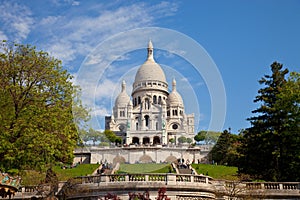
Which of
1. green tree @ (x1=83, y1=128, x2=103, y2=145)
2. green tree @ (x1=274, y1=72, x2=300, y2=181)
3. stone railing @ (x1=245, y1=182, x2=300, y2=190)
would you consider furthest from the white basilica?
stone railing @ (x1=245, y1=182, x2=300, y2=190)

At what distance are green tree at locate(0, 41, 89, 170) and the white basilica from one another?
218 ft

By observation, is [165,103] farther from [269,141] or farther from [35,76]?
[35,76]

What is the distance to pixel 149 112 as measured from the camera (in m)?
101

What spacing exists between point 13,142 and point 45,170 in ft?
7.69

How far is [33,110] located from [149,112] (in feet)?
259

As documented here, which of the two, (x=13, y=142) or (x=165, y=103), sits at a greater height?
(x=165, y=103)

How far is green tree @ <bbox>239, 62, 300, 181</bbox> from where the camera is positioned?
29828mm

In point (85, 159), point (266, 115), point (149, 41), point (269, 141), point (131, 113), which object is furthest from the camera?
point (131, 113)

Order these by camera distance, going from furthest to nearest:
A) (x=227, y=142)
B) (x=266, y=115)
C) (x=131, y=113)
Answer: (x=131, y=113) → (x=227, y=142) → (x=266, y=115)

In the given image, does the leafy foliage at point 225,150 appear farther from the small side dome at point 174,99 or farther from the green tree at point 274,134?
the small side dome at point 174,99

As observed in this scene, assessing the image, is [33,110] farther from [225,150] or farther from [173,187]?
[225,150]

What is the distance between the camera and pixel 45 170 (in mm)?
22516


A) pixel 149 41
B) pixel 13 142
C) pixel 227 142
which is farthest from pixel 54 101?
pixel 227 142

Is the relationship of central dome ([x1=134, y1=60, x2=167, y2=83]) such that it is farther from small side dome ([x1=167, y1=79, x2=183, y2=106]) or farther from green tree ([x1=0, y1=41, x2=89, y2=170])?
green tree ([x1=0, y1=41, x2=89, y2=170])
